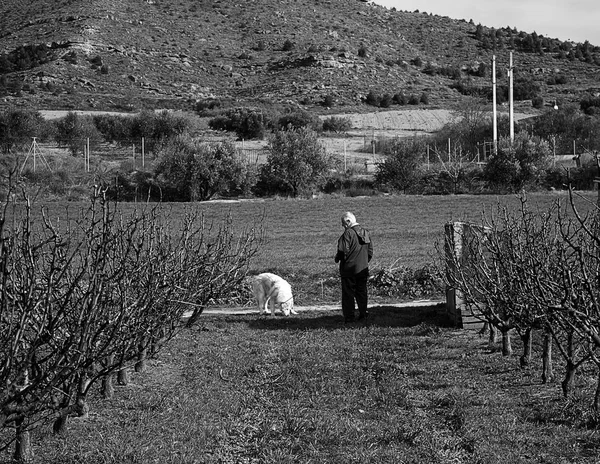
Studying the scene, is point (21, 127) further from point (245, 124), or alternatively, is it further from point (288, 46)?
point (288, 46)

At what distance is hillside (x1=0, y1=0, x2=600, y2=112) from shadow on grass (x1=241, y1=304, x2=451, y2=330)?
48.2 m

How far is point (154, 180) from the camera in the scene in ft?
125

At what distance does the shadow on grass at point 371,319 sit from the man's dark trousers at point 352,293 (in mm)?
180

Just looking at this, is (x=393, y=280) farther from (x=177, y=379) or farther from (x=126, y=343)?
(x=126, y=343)

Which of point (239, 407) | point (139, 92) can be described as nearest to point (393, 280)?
point (239, 407)

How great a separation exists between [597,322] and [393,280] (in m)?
10.6

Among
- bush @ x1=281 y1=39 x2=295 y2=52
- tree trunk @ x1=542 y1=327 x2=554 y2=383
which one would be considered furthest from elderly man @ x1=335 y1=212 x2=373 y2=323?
bush @ x1=281 y1=39 x2=295 y2=52

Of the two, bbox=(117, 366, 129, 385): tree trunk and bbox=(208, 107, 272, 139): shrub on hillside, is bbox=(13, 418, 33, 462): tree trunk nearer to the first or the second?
bbox=(117, 366, 129, 385): tree trunk

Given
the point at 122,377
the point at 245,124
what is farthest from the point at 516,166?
the point at 122,377

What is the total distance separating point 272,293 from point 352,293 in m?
1.61

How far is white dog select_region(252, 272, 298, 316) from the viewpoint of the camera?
14344mm

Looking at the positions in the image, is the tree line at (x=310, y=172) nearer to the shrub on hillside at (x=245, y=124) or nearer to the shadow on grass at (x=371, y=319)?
the shrub on hillside at (x=245, y=124)

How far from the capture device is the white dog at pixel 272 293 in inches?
565

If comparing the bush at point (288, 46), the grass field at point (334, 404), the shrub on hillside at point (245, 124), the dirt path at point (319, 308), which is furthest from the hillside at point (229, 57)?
the grass field at point (334, 404)
